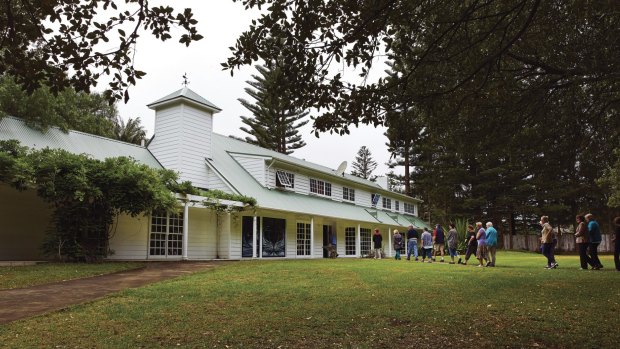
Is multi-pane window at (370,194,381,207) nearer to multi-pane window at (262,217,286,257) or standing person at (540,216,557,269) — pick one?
multi-pane window at (262,217,286,257)

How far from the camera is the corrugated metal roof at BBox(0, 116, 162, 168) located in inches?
608

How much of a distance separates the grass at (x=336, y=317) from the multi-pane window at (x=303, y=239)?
13923mm

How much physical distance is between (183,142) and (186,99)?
1943 millimetres

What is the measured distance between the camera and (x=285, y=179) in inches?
930

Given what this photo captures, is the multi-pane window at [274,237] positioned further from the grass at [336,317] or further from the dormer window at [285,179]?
the grass at [336,317]

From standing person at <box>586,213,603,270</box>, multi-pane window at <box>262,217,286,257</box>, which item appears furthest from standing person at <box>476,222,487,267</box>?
multi-pane window at <box>262,217,286,257</box>

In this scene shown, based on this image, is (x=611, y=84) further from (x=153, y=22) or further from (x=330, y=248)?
(x=330, y=248)

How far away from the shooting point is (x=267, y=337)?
5.21 m

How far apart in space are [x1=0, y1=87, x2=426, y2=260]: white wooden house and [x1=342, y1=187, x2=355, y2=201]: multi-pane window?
4.48ft

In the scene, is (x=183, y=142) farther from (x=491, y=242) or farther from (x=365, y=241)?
(x=365, y=241)

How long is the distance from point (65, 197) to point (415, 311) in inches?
444

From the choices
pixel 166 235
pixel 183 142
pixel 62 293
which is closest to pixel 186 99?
pixel 183 142

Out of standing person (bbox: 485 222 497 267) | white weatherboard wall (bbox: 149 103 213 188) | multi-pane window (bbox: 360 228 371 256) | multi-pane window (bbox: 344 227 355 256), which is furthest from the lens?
multi-pane window (bbox: 360 228 371 256)

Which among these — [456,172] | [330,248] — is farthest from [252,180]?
[456,172]
